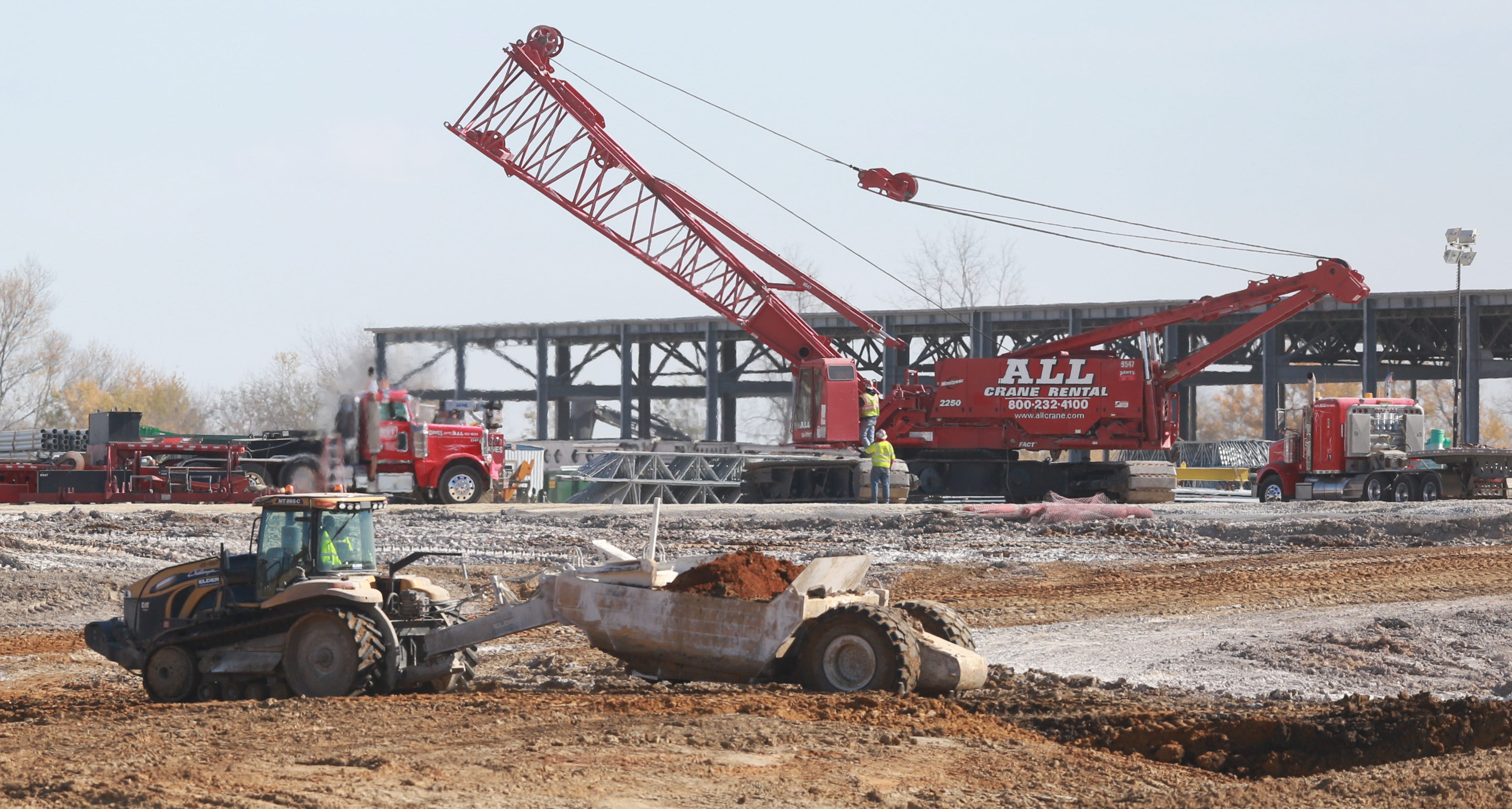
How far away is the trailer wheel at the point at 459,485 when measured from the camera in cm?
3133

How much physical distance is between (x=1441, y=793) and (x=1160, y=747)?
229 cm

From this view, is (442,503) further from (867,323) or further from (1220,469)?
(1220,469)

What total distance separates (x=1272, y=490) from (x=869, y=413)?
374 inches

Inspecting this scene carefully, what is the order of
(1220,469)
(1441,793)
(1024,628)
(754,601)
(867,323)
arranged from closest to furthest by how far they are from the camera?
1. (1441,793)
2. (754,601)
3. (1024,628)
4. (867,323)
5. (1220,469)

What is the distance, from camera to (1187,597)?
1712 centimetres

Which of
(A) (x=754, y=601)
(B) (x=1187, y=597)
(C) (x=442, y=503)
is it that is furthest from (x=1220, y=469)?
(A) (x=754, y=601)

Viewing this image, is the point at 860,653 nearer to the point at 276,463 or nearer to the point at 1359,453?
the point at 1359,453

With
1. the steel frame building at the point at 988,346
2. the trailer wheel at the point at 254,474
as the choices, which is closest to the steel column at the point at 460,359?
the steel frame building at the point at 988,346

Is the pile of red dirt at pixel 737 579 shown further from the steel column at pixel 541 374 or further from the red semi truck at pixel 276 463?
the steel column at pixel 541 374

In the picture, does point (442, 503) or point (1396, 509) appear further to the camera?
point (442, 503)

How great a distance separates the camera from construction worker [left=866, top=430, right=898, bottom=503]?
30688 millimetres

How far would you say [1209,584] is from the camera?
18.3m

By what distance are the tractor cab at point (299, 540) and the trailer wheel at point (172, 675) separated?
0.78 m

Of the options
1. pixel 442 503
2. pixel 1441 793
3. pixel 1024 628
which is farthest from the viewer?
pixel 442 503
